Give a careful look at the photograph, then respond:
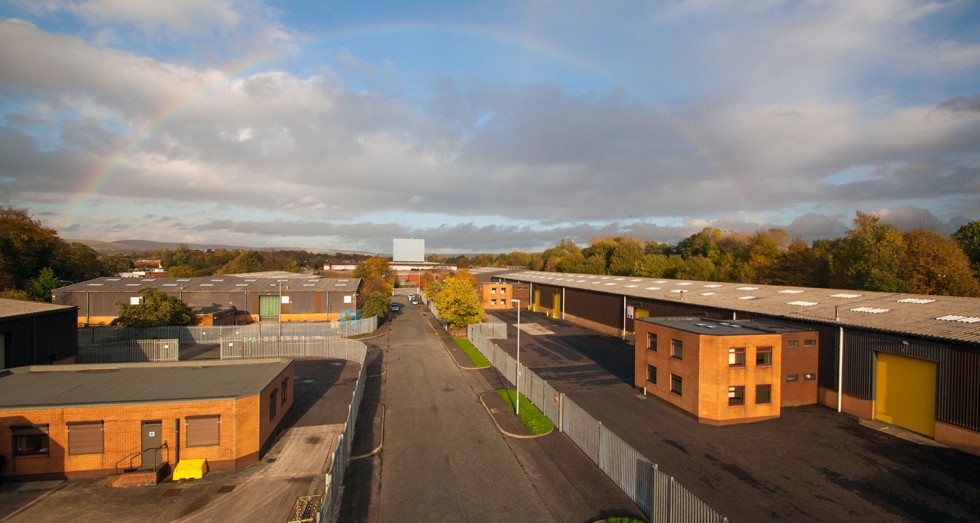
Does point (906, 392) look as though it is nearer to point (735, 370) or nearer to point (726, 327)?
point (735, 370)

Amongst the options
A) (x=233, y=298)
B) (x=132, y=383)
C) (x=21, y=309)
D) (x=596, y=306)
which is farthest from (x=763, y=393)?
(x=233, y=298)

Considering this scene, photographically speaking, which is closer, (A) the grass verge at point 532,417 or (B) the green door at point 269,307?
(A) the grass verge at point 532,417

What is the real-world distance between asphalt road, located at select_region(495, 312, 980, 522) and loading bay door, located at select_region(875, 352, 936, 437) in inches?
36.4

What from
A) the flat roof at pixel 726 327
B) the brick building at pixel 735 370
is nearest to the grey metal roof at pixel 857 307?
the flat roof at pixel 726 327

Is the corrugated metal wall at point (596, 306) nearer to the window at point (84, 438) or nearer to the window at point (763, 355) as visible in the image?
the window at point (763, 355)

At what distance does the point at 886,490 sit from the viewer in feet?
50.2

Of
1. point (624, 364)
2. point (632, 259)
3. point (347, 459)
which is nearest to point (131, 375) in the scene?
point (347, 459)

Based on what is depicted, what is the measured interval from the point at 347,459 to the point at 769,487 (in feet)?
49.4

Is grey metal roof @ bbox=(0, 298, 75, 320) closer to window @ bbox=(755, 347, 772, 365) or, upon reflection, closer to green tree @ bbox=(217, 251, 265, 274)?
window @ bbox=(755, 347, 772, 365)

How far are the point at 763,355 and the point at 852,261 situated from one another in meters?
38.3

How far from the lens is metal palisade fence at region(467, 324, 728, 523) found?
39.5 feet

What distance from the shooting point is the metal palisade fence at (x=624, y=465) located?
12.0 m

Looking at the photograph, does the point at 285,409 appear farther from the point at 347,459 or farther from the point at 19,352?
the point at 19,352

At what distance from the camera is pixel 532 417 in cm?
2247
